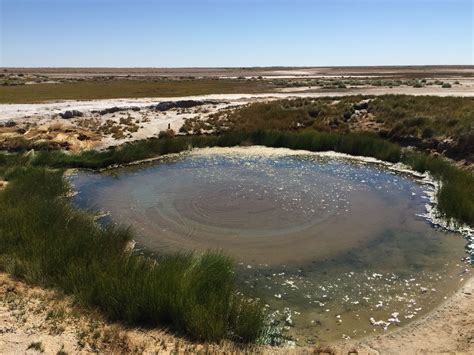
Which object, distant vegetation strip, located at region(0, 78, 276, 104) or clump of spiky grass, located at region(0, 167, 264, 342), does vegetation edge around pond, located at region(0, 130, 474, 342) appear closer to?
clump of spiky grass, located at region(0, 167, 264, 342)

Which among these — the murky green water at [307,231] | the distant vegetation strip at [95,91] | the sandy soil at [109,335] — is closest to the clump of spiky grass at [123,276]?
the sandy soil at [109,335]

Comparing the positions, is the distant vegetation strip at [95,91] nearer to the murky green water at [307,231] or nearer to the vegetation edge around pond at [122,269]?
the murky green water at [307,231]

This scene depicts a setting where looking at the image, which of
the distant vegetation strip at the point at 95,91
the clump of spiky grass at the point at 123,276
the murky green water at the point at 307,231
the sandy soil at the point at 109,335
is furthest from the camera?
the distant vegetation strip at the point at 95,91

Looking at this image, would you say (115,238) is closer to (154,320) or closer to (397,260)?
(154,320)

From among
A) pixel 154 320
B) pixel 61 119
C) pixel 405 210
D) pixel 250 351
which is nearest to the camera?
pixel 250 351

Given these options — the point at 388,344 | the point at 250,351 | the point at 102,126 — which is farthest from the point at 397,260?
the point at 102,126

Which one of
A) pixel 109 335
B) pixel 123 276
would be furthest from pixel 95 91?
pixel 109 335

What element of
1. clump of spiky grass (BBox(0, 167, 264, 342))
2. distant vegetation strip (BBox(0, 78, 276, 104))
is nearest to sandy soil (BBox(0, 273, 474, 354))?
clump of spiky grass (BBox(0, 167, 264, 342))
